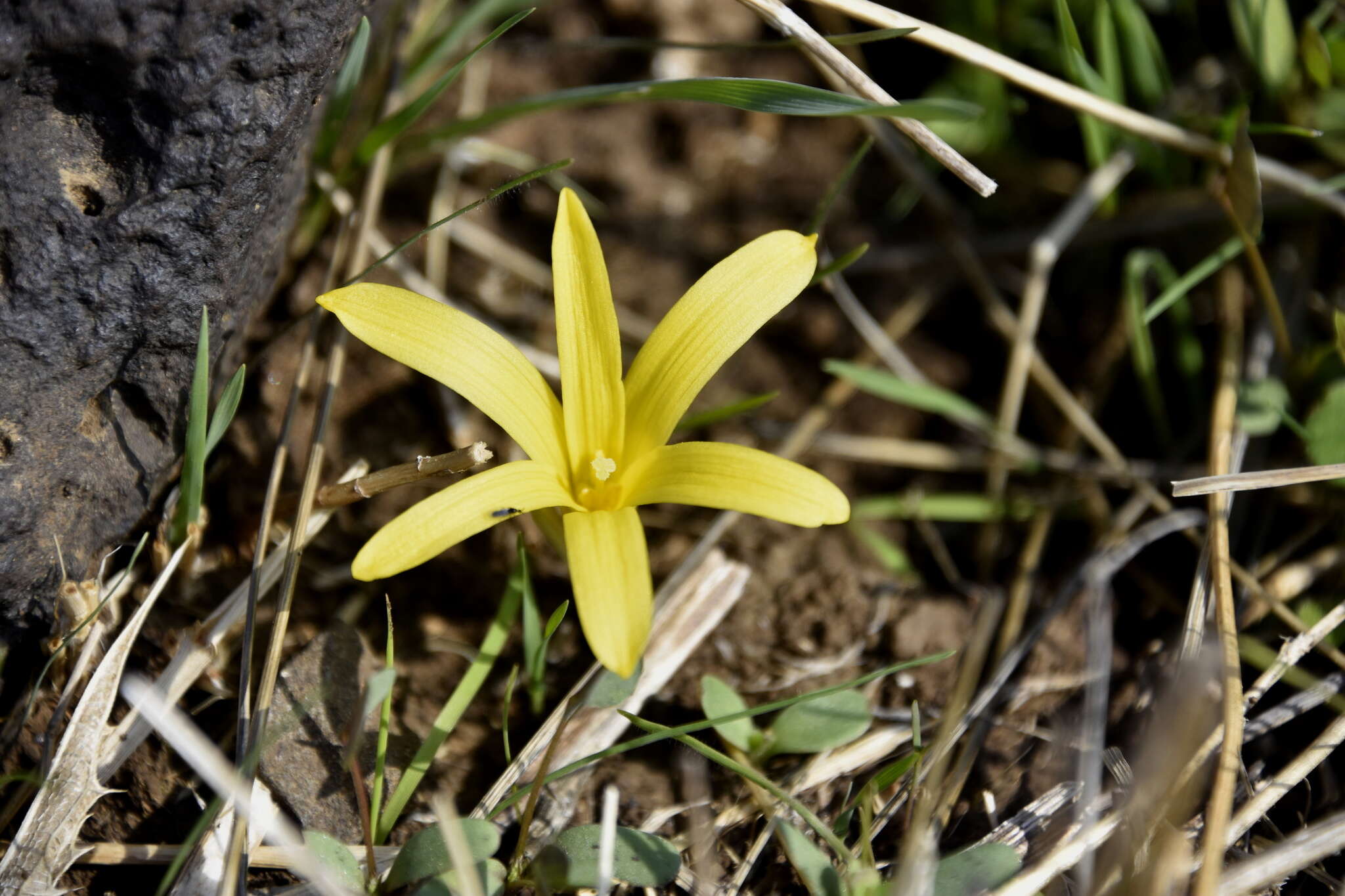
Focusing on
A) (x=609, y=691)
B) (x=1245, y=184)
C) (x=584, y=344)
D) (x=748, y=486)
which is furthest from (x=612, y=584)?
A: (x=1245, y=184)

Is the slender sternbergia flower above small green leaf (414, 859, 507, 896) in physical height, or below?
above

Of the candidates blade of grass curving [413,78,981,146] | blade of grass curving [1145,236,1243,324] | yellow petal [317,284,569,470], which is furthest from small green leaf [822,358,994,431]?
yellow petal [317,284,569,470]

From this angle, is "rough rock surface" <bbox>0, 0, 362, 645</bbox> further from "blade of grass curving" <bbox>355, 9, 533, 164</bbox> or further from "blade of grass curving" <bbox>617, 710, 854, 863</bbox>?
"blade of grass curving" <bbox>617, 710, 854, 863</bbox>

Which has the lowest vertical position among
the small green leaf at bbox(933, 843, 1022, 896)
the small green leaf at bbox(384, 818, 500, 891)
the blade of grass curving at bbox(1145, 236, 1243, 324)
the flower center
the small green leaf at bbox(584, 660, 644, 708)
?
the small green leaf at bbox(933, 843, 1022, 896)

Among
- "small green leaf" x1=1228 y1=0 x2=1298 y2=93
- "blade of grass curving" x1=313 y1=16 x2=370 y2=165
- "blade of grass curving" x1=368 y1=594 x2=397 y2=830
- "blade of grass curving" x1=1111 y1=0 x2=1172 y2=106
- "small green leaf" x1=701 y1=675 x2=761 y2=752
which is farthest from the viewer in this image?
"blade of grass curving" x1=1111 y1=0 x2=1172 y2=106

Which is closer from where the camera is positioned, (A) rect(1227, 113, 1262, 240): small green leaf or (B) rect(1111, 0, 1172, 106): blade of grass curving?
(A) rect(1227, 113, 1262, 240): small green leaf

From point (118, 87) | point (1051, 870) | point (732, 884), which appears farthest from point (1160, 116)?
point (118, 87)
